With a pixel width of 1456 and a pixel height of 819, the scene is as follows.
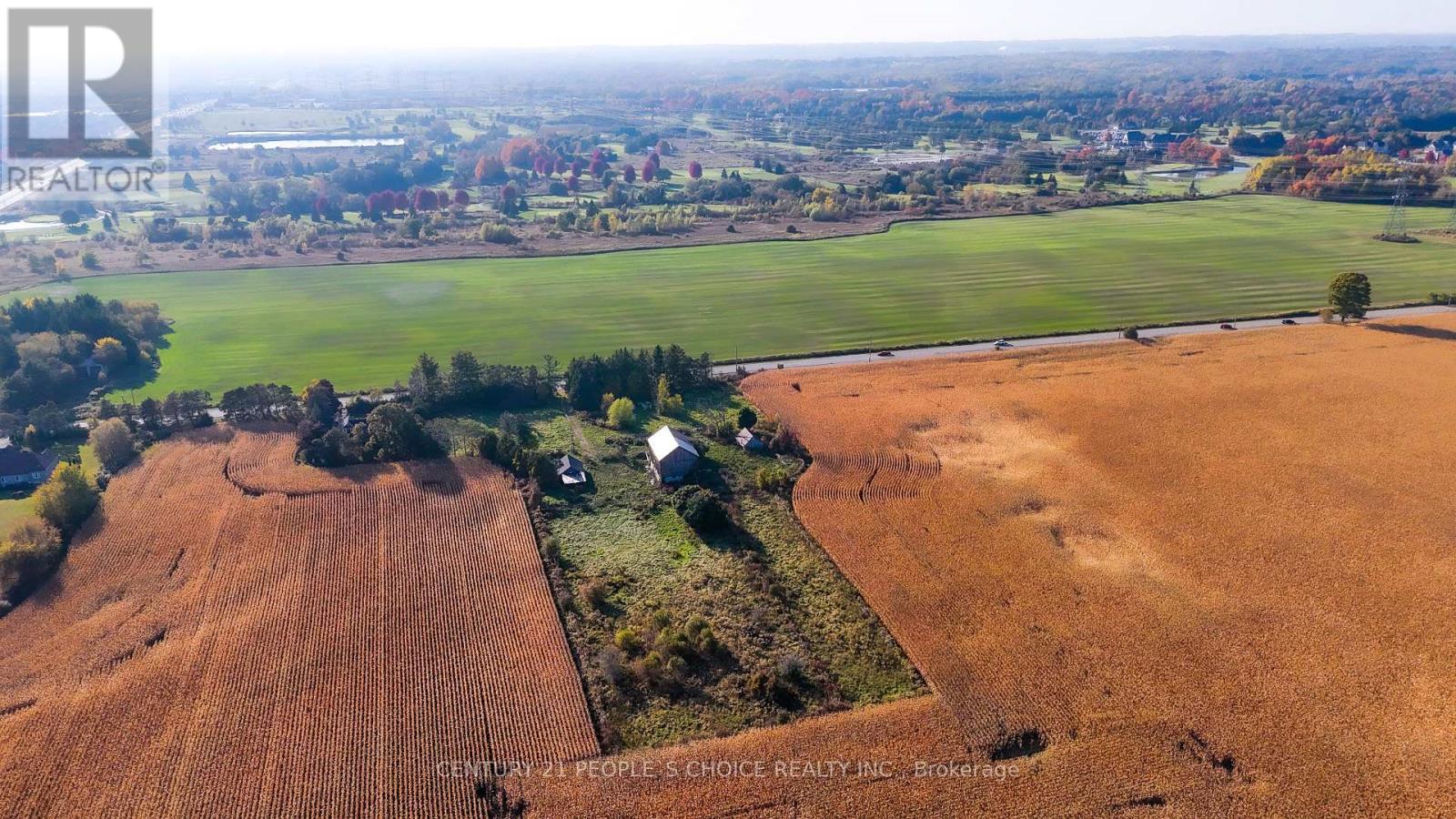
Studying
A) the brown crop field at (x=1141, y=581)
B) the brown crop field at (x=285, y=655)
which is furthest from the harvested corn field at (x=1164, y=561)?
the brown crop field at (x=285, y=655)

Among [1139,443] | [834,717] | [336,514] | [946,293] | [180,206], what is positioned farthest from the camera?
[180,206]

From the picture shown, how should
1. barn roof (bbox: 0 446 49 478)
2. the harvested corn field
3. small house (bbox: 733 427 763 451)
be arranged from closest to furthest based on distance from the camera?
the harvested corn field < barn roof (bbox: 0 446 49 478) < small house (bbox: 733 427 763 451)

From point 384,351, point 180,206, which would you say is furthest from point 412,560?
point 180,206

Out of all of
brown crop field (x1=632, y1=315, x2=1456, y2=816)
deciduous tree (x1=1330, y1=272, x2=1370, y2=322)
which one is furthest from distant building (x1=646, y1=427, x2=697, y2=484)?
deciduous tree (x1=1330, y1=272, x2=1370, y2=322)

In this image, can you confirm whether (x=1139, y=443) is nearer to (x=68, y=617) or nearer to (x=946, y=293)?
(x=946, y=293)

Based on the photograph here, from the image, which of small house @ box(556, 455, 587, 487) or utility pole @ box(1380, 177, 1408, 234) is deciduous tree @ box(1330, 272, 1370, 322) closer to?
utility pole @ box(1380, 177, 1408, 234)

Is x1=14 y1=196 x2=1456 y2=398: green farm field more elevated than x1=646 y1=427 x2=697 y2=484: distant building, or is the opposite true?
x1=14 y1=196 x2=1456 y2=398: green farm field

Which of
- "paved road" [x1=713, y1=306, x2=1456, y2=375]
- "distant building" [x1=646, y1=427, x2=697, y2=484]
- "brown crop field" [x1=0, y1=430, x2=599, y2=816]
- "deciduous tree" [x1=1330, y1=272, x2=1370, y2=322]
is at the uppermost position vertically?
"deciduous tree" [x1=1330, y1=272, x2=1370, y2=322]
